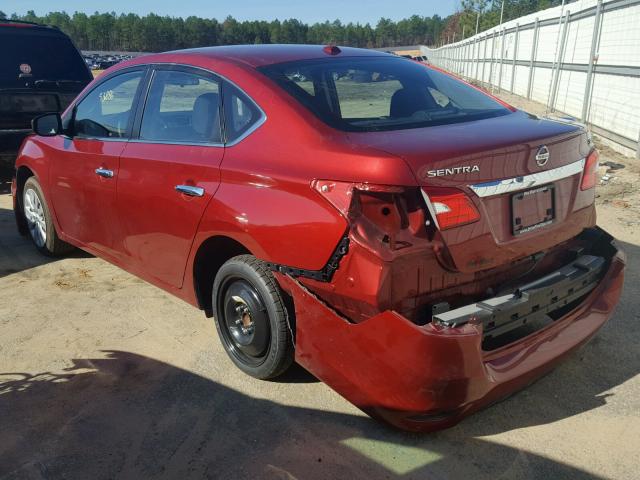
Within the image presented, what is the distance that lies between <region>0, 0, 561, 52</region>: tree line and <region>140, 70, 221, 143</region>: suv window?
255 feet

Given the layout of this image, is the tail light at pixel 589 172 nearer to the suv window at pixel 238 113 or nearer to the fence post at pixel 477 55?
the suv window at pixel 238 113

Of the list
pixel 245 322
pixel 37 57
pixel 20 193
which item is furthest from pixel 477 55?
pixel 245 322

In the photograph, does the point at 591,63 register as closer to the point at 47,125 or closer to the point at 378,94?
the point at 378,94

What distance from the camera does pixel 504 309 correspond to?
8.08 ft

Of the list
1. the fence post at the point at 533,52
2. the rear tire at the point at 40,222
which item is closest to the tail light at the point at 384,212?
the rear tire at the point at 40,222

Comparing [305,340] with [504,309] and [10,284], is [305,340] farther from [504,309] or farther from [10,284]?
[10,284]

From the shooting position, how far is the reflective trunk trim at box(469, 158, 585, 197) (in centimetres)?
239

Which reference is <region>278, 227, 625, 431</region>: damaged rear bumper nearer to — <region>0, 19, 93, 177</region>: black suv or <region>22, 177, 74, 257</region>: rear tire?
<region>22, 177, 74, 257</region>: rear tire

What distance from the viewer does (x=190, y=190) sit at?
3.15 m

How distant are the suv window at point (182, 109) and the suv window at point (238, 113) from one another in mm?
85

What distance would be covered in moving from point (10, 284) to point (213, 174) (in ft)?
8.81

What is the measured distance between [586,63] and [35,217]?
1160 centimetres

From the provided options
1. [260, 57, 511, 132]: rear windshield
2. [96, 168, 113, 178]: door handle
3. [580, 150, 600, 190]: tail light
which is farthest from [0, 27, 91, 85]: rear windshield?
[580, 150, 600, 190]: tail light

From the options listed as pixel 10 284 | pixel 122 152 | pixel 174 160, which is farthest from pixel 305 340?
pixel 10 284
